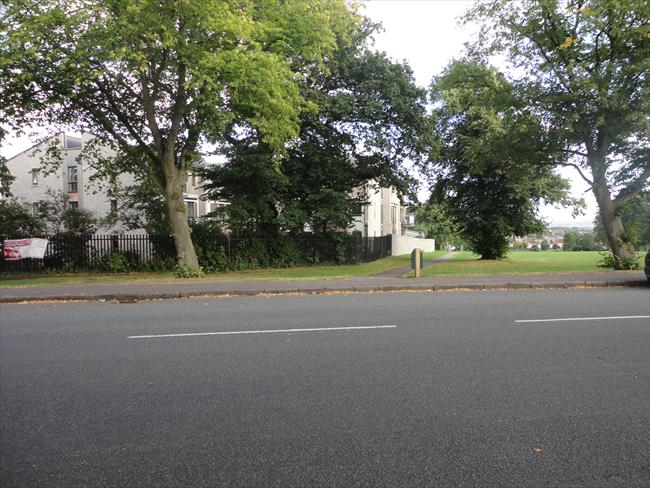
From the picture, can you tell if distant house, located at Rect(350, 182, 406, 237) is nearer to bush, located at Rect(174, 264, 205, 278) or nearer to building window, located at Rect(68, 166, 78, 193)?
building window, located at Rect(68, 166, 78, 193)

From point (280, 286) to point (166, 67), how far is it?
8.78m

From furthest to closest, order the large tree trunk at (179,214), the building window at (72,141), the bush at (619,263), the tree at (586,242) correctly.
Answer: the tree at (586,242), the building window at (72,141), the bush at (619,263), the large tree trunk at (179,214)

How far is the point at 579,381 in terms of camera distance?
4566 millimetres

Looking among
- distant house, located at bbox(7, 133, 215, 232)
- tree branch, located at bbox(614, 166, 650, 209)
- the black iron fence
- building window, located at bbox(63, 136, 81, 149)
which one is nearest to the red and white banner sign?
the black iron fence

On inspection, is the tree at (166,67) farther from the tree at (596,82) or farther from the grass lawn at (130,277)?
the tree at (596,82)

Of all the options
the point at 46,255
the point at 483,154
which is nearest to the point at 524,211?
the point at 483,154

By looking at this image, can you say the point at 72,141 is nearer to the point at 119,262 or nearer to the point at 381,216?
the point at 119,262

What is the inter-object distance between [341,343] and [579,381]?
2.93 m

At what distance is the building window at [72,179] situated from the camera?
114 ft

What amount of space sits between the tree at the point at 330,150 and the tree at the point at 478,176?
2.28m

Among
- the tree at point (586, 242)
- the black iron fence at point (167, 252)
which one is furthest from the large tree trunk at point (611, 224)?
the tree at point (586, 242)

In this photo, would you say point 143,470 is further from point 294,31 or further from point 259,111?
point 294,31

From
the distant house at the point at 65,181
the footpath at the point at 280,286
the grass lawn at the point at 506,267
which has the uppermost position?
the distant house at the point at 65,181

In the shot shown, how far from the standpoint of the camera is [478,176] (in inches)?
1083
